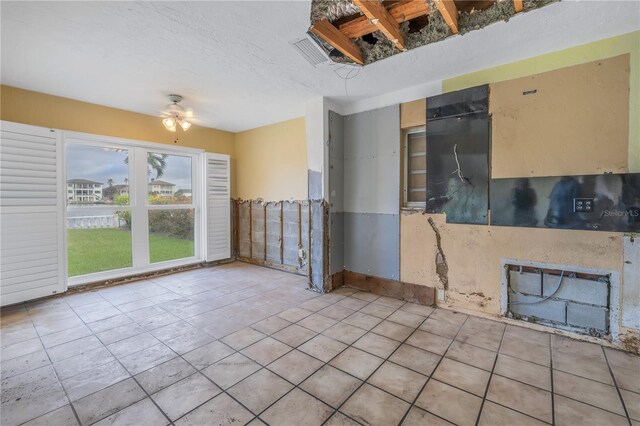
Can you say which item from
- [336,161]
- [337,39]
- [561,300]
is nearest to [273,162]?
[336,161]

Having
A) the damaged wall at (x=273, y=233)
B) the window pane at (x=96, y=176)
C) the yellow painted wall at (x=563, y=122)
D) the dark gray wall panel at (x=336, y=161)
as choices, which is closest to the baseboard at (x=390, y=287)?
the damaged wall at (x=273, y=233)

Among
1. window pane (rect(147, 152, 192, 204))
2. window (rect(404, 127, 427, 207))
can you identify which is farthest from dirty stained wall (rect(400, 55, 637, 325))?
window pane (rect(147, 152, 192, 204))

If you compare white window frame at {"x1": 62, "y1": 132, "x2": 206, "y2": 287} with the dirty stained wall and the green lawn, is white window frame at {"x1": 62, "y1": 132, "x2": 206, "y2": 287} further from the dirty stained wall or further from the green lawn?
the dirty stained wall

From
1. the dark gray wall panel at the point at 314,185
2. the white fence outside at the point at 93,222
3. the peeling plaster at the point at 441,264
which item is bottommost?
the peeling plaster at the point at 441,264

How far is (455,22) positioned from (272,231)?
411 cm

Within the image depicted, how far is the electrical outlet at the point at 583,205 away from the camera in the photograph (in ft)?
8.06

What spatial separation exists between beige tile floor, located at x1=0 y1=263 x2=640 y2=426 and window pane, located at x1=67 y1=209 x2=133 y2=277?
2.66 feet

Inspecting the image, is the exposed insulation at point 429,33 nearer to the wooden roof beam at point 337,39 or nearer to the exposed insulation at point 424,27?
the exposed insulation at point 424,27

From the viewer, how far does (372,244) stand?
3867mm

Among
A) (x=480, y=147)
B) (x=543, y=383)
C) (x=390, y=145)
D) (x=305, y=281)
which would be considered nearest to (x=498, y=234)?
(x=480, y=147)

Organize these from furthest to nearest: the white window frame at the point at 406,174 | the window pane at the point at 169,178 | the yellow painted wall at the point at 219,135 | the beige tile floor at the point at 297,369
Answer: the window pane at the point at 169,178
the white window frame at the point at 406,174
the yellow painted wall at the point at 219,135
the beige tile floor at the point at 297,369

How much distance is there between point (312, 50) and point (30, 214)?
155 inches

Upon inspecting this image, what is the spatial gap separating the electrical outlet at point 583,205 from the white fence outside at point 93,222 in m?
5.92

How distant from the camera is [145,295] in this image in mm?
3748
